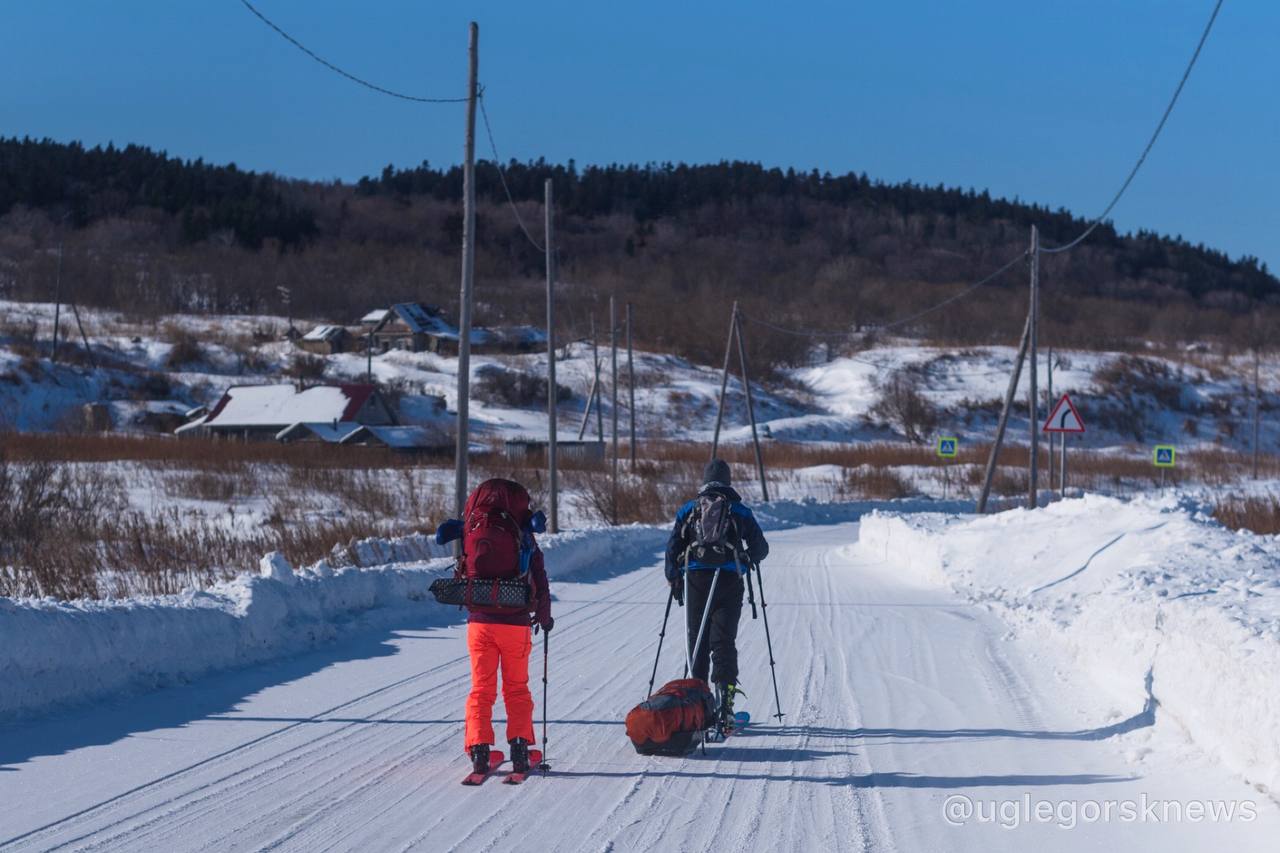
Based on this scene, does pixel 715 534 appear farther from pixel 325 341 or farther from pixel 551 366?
pixel 325 341

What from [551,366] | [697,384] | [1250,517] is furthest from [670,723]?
[697,384]

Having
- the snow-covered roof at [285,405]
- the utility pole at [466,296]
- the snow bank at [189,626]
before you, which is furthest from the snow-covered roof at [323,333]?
the snow bank at [189,626]

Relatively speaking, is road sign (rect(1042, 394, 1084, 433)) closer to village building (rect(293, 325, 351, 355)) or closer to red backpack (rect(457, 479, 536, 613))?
red backpack (rect(457, 479, 536, 613))

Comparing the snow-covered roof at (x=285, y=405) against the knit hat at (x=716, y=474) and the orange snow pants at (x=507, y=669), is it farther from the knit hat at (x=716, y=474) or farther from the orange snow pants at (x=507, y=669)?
the orange snow pants at (x=507, y=669)

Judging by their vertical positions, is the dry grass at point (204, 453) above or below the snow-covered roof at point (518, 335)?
below

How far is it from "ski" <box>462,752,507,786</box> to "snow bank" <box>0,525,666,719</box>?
3.36 metres

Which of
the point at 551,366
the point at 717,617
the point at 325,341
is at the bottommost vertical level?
the point at 717,617

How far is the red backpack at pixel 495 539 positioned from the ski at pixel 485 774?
84 centimetres

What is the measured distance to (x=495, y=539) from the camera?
734 centimetres

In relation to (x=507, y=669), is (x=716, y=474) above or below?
above

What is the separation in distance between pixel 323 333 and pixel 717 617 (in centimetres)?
10168

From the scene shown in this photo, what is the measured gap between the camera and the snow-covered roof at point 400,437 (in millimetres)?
59750

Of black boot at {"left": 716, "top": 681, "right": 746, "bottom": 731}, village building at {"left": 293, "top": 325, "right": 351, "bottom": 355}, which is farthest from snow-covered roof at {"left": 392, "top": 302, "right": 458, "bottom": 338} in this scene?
black boot at {"left": 716, "top": 681, "right": 746, "bottom": 731}

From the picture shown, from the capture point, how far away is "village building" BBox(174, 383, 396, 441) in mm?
63950
